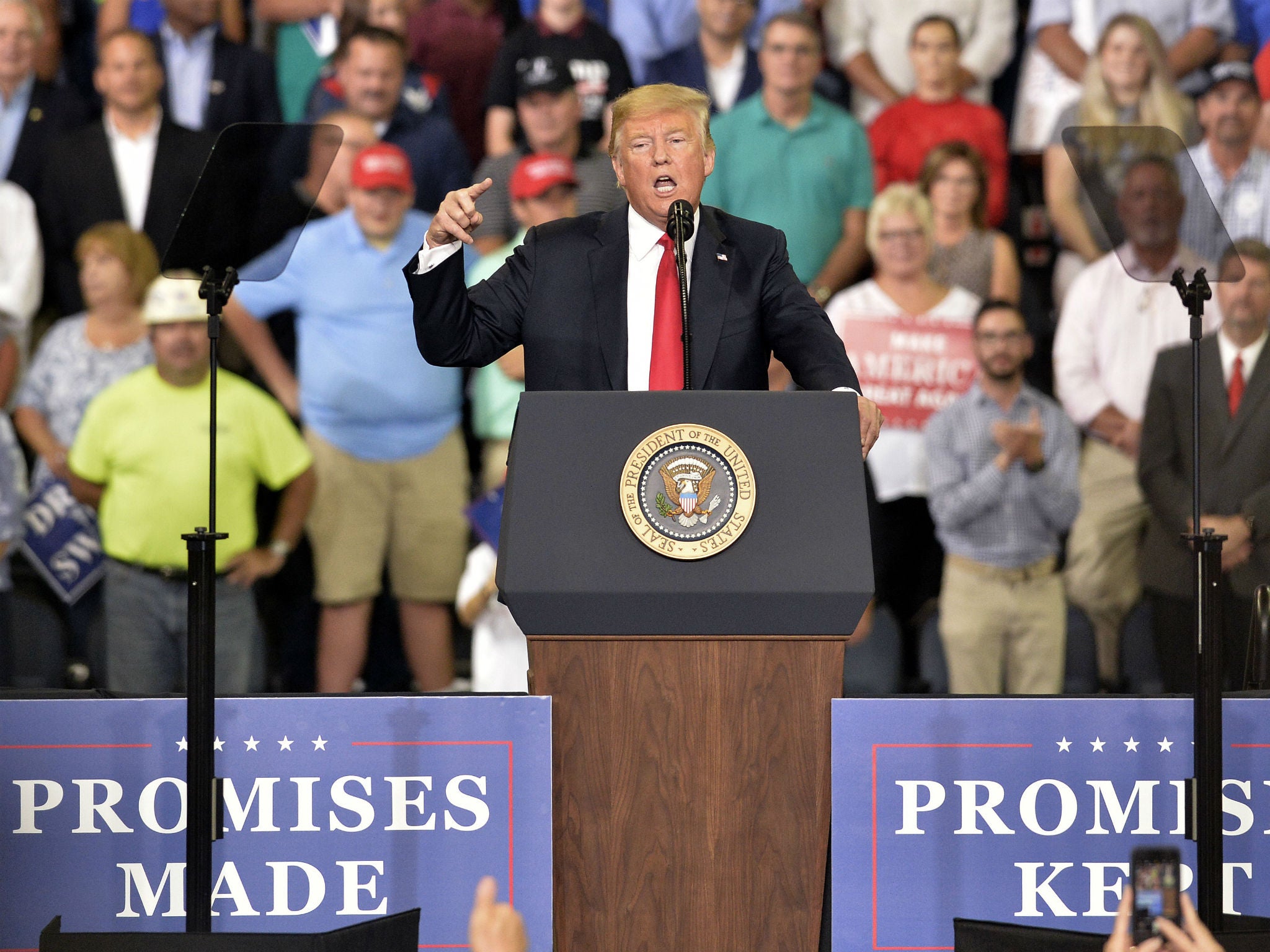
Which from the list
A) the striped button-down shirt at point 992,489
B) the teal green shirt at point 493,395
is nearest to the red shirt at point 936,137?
the striped button-down shirt at point 992,489

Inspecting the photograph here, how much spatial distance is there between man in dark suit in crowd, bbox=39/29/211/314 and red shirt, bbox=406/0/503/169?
85 cm

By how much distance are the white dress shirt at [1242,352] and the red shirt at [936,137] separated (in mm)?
846

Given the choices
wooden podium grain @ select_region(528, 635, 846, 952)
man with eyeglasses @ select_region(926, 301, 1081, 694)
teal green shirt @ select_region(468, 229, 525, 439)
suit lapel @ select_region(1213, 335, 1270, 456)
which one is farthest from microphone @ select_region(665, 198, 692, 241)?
suit lapel @ select_region(1213, 335, 1270, 456)

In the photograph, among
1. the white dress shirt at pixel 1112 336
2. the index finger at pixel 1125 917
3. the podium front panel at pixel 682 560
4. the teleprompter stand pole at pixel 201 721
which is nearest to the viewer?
the index finger at pixel 1125 917

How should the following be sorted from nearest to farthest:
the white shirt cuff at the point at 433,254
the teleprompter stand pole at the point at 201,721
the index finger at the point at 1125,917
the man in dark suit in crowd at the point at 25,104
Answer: the index finger at the point at 1125,917
the white shirt cuff at the point at 433,254
the teleprompter stand pole at the point at 201,721
the man in dark suit in crowd at the point at 25,104

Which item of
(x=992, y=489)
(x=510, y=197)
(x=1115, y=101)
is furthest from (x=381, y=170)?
(x=1115, y=101)

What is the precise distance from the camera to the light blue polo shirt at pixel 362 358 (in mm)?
5180

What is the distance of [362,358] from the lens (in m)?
5.18

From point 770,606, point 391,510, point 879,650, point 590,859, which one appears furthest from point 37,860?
point 879,650

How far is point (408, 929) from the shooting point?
225 centimetres

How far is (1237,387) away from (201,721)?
3.67 meters

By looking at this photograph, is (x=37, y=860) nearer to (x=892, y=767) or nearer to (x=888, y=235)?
(x=892, y=767)

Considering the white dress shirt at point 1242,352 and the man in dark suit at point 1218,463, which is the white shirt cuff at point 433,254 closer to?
the man in dark suit at point 1218,463

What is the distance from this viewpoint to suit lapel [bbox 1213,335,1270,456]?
500 cm
